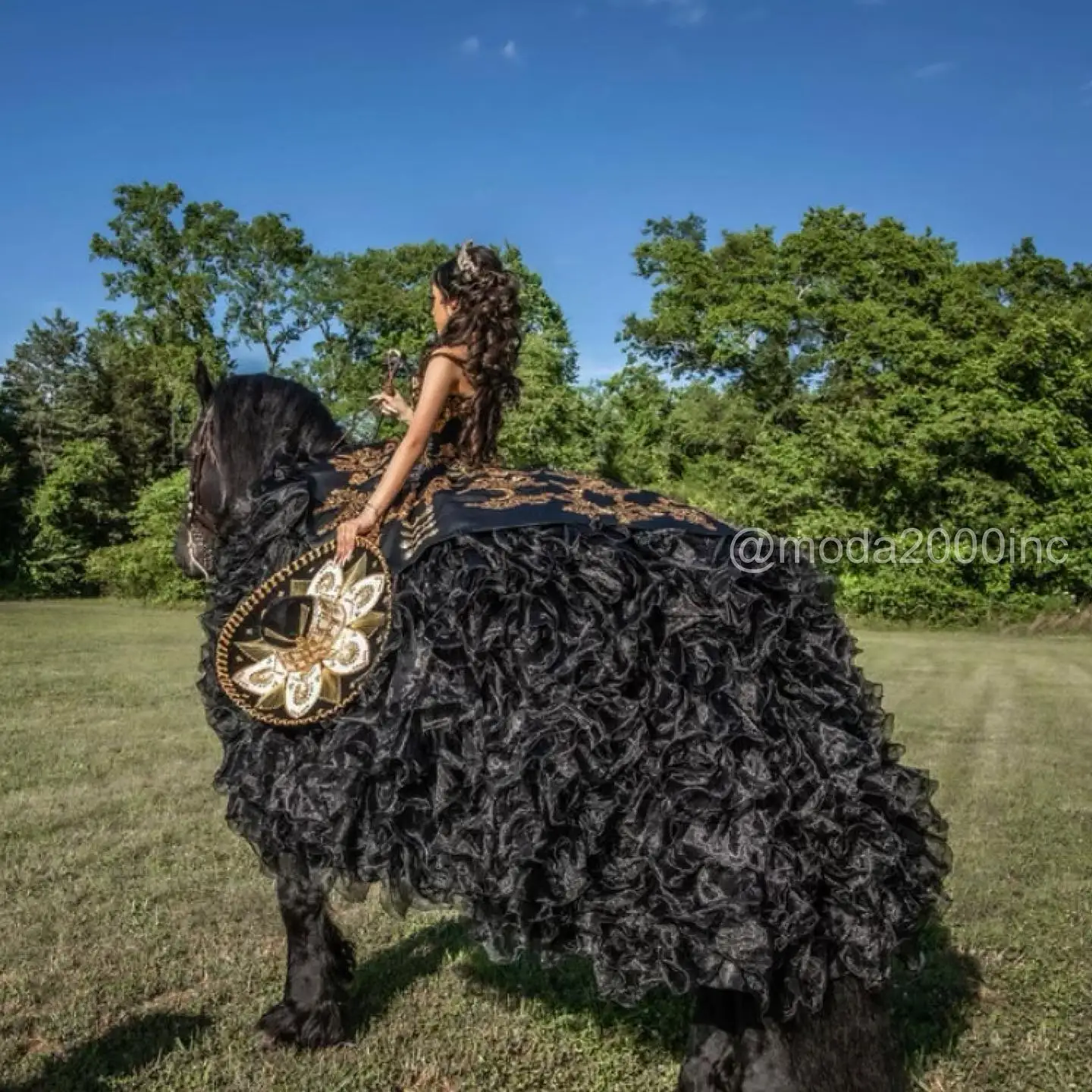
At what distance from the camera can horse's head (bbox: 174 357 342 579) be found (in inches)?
171

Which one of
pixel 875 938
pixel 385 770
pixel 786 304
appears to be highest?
pixel 786 304

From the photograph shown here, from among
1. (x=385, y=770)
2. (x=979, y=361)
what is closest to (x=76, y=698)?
(x=385, y=770)

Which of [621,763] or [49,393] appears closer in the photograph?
[621,763]

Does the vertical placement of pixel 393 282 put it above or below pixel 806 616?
above

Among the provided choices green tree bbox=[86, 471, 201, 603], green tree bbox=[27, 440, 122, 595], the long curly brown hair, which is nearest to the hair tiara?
the long curly brown hair

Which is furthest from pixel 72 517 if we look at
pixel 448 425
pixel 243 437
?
pixel 448 425

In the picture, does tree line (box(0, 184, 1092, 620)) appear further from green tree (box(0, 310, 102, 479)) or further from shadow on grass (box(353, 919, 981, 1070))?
shadow on grass (box(353, 919, 981, 1070))

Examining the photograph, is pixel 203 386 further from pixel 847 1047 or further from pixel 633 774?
pixel 847 1047

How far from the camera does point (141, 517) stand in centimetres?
4397

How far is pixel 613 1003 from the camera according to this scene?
15.6ft

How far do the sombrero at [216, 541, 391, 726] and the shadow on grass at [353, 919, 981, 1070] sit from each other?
1.35m

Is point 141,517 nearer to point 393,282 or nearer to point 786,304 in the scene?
point 393,282

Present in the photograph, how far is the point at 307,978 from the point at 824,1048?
6.99ft

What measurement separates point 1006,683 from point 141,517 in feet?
113
